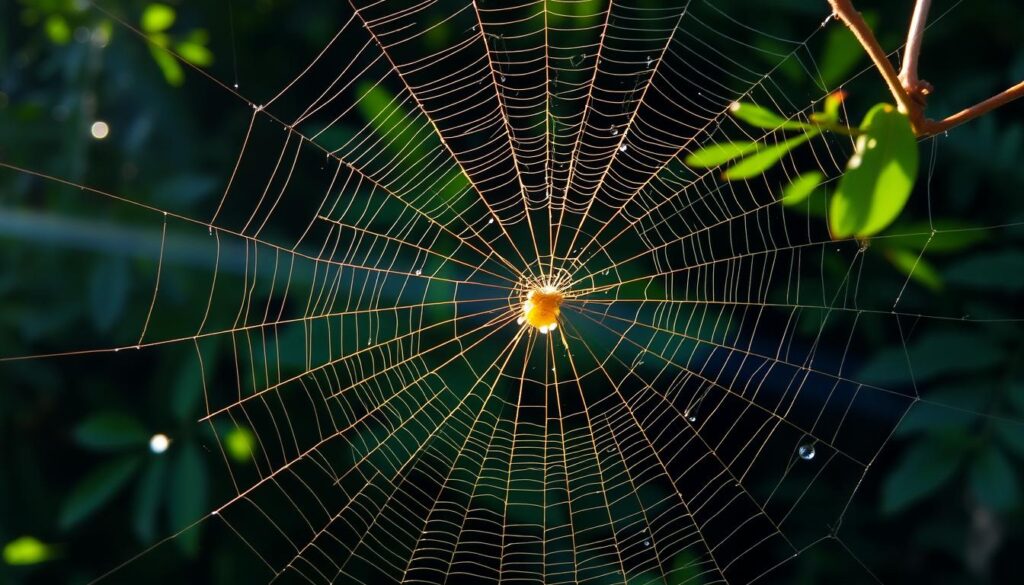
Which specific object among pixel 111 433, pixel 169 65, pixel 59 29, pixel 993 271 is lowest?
pixel 993 271

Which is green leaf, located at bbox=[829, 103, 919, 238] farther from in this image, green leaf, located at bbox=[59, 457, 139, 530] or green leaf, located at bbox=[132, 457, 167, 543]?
green leaf, located at bbox=[59, 457, 139, 530]

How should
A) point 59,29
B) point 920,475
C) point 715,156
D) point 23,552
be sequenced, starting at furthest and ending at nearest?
point 59,29
point 23,552
point 920,475
point 715,156

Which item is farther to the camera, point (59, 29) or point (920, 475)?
point (59, 29)

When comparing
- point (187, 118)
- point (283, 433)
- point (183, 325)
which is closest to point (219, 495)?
point (283, 433)

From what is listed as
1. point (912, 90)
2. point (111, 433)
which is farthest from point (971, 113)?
point (111, 433)

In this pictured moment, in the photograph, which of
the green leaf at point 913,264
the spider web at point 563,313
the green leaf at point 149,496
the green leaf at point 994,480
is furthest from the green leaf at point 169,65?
the green leaf at point 994,480

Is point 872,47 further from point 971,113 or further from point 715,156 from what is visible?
point 715,156

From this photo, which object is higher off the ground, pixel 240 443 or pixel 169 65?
pixel 169 65
